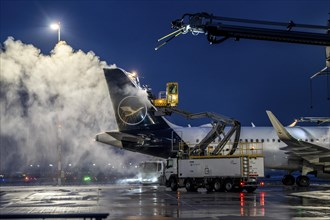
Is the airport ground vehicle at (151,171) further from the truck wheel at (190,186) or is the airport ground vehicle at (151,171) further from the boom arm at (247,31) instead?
the boom arm at (247,31)

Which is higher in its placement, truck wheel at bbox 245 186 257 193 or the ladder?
the ladder

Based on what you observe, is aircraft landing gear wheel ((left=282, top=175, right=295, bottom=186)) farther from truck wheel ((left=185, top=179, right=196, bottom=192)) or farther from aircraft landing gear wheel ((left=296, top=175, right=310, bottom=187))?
truck wheel ((left=185, top=179, right=196, bottom=192))

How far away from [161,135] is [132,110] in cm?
375

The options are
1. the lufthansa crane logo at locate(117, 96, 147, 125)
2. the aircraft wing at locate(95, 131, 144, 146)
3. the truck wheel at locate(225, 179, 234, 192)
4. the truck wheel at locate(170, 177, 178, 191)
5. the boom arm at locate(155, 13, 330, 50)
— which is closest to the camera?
the boom arm at locate(155, 13, 330, 50)

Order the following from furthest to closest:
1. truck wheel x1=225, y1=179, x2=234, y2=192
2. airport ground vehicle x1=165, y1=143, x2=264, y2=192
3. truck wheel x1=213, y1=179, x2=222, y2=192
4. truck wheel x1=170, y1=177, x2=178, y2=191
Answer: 1. truck wheel x1=170, y1=177, x2=178, y2=191
2. truck wheel x1=213, y1=179, x2=222, y2=192
3. truck wheel x1=225, y1=179, x2=234, y2=192
4. airport ground vehicle x1=165, y1=143, x2=264, y2=192

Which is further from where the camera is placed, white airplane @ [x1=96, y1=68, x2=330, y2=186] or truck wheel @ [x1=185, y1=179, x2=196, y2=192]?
white airplane @ [x1=96, y1=68, x2=330, y2=186]

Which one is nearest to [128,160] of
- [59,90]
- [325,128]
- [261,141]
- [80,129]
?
[80,129]

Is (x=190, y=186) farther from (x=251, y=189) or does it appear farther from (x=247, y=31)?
(x=247, y=31)

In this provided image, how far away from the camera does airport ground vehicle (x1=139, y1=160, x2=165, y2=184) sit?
59.6 metres

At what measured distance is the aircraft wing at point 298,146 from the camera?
46.0 m

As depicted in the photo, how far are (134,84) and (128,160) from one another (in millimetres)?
20051

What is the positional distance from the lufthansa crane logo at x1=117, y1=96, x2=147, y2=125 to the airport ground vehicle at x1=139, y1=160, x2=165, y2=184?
10.4 metres

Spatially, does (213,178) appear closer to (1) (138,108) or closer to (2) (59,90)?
(1) (138,108)

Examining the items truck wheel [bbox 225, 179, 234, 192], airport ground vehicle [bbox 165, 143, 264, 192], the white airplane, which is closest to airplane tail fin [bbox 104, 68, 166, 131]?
the white airplane
